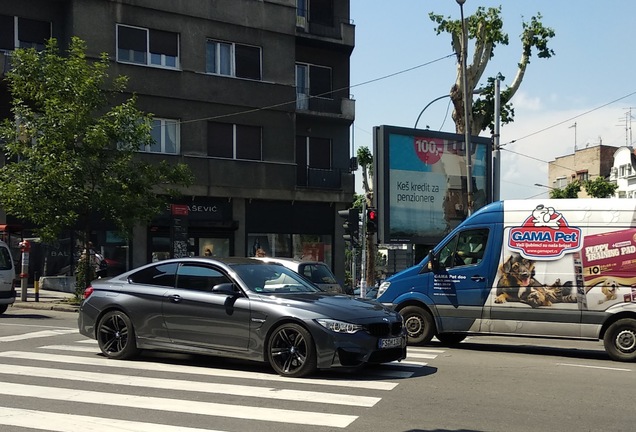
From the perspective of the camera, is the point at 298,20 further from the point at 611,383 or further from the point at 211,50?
the point at 611,383

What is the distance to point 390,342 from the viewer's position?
9.75 m

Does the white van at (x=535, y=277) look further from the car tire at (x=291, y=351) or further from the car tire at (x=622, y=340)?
the car tire at (x=291, y=351)

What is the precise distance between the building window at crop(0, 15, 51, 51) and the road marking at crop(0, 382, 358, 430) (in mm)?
22971

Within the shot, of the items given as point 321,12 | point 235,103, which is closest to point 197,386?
point 235,103

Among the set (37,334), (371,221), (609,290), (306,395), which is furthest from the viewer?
(371,221)

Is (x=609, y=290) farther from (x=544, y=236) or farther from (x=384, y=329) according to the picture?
(x=384, y=329)

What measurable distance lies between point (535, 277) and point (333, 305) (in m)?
4.83

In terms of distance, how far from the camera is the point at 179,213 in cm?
2900

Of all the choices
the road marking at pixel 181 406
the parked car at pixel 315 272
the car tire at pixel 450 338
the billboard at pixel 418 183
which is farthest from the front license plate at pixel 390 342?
the billboard at pixel 418 183

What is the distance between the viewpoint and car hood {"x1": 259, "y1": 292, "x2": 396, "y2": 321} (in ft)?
31.1

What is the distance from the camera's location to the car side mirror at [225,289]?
32.6ft

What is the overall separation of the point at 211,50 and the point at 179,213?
7.65m

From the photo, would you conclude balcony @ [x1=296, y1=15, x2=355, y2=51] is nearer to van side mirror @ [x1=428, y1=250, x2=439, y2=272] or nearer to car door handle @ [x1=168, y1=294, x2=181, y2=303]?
van side mirror @ [x1=428, y1=250, x2=439, y2=272]

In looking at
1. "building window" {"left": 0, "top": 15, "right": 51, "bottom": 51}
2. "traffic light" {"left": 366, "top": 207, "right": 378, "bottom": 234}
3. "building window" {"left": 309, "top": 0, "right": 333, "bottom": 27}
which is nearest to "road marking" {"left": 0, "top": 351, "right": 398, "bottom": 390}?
"traffic light" {"left": 366, "top": 207, "right": 378, "bottom": 234}
